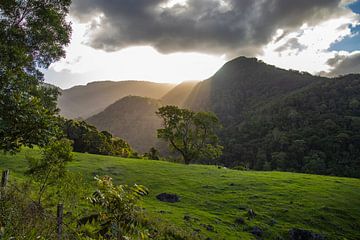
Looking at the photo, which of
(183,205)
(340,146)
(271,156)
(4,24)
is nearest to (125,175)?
(183,205)

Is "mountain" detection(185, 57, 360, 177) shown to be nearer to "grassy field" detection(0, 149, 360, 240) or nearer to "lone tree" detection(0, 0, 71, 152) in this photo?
"grassy field" detection(0, 149, 360, 240)

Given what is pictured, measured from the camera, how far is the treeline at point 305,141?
121438 mm

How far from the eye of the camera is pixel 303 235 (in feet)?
102

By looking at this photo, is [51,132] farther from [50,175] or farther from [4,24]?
[4,24]

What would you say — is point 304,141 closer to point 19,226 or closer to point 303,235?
point 303,235

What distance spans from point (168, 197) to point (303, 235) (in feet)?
47.5

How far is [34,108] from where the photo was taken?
12.5 m

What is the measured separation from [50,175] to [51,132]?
806 centimetres

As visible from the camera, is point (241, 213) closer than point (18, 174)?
Yes

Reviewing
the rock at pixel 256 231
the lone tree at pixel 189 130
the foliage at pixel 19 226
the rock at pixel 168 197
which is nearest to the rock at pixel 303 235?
the rock at pixel 256 231

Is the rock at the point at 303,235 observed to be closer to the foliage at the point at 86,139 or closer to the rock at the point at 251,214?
the rock at the point at 251,214

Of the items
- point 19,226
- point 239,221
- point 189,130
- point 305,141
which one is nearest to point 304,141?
point 305,141

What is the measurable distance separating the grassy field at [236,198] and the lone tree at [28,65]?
16069 millimetres

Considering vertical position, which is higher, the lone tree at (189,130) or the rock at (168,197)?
the lone tree at (189,130)
